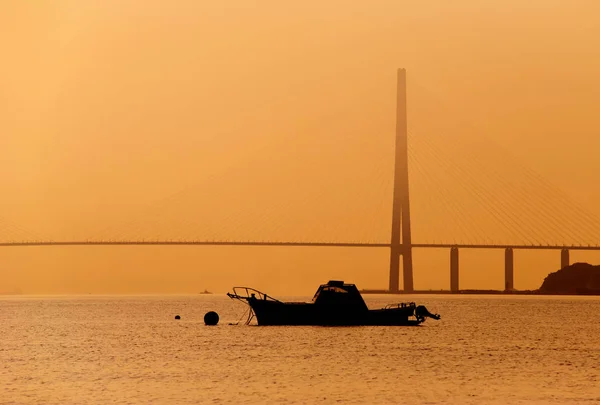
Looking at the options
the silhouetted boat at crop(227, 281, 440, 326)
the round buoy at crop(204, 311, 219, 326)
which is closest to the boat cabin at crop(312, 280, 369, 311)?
the silhouetted boat at crop(227, 281, 440, 326)

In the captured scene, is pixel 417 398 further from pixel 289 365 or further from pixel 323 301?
pixel 323 301

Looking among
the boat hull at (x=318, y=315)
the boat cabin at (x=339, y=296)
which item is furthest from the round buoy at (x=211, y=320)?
the boat cabin at (x=339, y=296)

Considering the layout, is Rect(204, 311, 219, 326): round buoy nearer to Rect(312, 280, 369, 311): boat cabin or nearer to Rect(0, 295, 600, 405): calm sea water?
Rect(0, 295, 600, 405): calm sea water

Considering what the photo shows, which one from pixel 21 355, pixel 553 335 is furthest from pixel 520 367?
pixel 553 335

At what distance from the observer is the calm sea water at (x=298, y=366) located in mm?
51094

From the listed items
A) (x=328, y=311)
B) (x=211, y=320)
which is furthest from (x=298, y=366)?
(x=211, y=320)

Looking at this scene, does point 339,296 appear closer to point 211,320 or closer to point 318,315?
point 318,315

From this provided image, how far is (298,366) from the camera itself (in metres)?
65.3

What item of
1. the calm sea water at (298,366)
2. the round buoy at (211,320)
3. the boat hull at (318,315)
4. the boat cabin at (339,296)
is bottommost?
the calm sea water at (298,366)

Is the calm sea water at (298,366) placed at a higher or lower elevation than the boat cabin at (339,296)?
lower

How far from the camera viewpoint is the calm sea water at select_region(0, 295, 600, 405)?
51.1 m

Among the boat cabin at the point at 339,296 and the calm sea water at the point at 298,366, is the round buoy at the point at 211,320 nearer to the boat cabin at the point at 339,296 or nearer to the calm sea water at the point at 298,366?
the calm sea water at the point at 298,366

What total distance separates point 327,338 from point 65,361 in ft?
78.6

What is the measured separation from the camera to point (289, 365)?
65.8 meters
